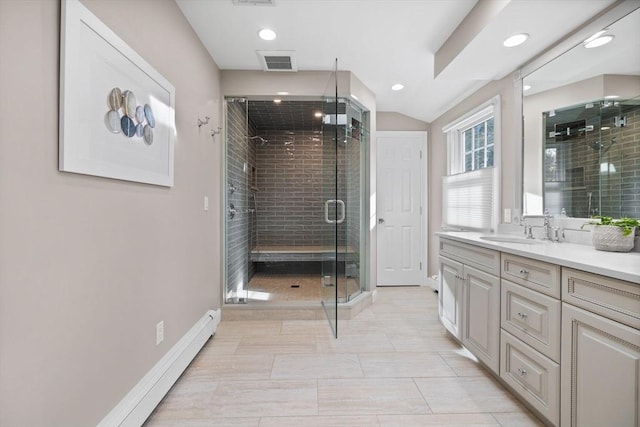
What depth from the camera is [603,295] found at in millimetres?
1202

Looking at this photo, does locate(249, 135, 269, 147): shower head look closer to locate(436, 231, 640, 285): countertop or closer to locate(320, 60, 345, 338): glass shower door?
locate(320, 60, 345, 338): glass shower door

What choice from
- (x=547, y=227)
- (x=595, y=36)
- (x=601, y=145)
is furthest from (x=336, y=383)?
(x=595, y=36)

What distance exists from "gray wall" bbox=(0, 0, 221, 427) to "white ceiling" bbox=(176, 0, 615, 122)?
54 centimetres

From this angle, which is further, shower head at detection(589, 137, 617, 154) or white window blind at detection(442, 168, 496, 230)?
white window blind at detection(442, 168, 496, 230)

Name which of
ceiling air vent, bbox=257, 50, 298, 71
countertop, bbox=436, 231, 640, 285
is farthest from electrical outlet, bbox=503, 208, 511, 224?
ceiling air vent, bbox=257, 50, 298, 71

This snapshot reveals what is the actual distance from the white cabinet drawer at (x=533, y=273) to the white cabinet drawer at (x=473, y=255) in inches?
3.1

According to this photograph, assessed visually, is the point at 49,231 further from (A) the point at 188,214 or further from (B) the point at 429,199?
(B) the point at 429,199

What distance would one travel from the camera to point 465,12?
2115 millimetres

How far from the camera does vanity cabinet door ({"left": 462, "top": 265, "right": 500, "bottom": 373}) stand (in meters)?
1.87

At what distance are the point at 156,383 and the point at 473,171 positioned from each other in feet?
11.0

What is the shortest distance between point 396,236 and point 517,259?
2.58 m

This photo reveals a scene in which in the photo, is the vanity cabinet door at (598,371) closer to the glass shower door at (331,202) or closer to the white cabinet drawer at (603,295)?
the white cabinet drawer at (603,295)

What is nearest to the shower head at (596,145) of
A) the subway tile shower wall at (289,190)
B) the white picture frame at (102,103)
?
the white picture frame at (102,103)

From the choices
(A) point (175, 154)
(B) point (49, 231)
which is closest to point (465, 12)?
(A) point (175, 154)
